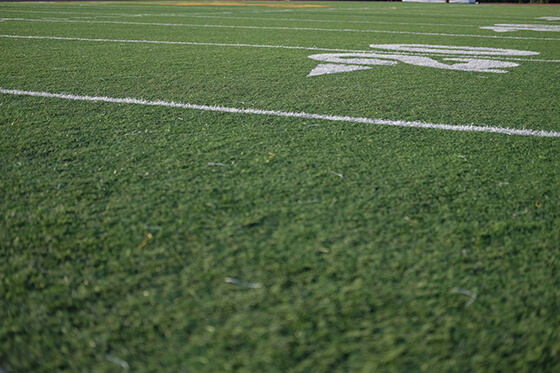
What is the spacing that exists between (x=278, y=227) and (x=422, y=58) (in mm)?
3963

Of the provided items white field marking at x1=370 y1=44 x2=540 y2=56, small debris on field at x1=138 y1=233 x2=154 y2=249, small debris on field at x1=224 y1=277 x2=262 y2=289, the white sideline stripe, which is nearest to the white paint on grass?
the white sideline stripe

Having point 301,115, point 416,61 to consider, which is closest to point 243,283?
point 301,115

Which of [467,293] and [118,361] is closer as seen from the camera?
[118,361]

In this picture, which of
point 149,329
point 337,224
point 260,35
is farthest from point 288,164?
point 260,35

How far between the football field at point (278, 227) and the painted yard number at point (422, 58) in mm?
929

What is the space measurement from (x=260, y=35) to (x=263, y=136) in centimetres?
479

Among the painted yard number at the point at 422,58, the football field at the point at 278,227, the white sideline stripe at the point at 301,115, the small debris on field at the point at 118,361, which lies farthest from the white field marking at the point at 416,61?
the small debris on field at the point at 118,361

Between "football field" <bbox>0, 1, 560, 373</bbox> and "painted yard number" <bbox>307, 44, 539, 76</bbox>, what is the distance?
3.05 ft

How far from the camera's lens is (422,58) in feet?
16.1

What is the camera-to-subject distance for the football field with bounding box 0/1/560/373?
1092 mm

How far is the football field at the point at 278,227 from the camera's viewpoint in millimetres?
1092

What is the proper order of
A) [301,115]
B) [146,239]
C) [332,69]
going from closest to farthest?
1. [146,239]
2. [301,115]
3. [332,69]

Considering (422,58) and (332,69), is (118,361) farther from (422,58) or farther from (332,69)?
(422,58)

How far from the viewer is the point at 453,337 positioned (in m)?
1.11
